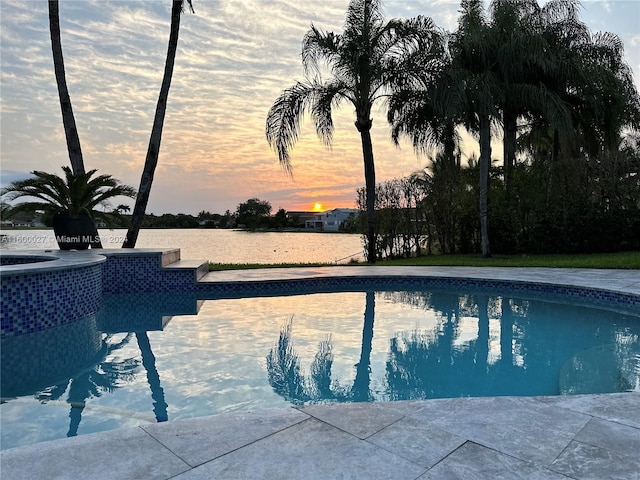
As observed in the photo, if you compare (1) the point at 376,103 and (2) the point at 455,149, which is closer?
(1) the point at 376,103

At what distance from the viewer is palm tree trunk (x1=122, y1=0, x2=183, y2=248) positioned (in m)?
11.0

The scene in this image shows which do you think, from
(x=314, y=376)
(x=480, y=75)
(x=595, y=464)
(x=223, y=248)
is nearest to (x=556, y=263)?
(x=480, y=75)

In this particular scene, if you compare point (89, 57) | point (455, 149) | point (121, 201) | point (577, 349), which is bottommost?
point (577, 349)

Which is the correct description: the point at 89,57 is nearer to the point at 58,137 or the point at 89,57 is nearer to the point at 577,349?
the point at 58,137

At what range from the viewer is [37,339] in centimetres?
518

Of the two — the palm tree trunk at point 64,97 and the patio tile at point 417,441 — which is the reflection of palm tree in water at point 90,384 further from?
the palm tree trunk at point 64,97

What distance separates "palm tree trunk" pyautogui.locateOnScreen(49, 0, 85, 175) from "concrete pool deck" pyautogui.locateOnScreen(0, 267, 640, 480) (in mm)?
10129

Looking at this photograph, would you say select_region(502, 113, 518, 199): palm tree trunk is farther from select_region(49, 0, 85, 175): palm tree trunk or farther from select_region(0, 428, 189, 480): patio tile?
select_region(0, 428, 189, 480): patio tile

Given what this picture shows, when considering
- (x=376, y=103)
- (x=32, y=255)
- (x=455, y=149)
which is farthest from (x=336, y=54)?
(x=32, y=255)

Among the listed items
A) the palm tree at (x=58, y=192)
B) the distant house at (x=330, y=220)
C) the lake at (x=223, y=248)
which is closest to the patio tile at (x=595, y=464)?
the palm tree at (x=58, y=192)

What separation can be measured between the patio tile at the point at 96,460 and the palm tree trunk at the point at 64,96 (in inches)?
392

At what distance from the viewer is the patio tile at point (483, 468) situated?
6.24 ft

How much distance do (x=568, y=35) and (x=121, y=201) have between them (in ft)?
46.7

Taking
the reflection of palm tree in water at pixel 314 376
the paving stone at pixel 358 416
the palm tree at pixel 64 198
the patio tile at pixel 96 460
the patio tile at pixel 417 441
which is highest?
the palm tree at pixel 64 198
